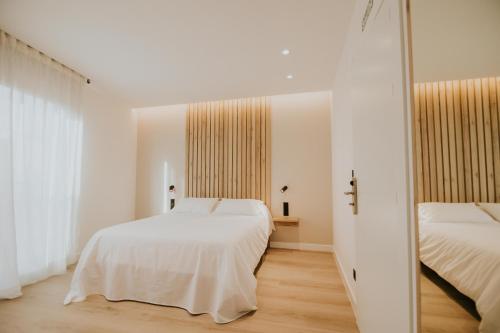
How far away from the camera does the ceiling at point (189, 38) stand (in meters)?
1.78

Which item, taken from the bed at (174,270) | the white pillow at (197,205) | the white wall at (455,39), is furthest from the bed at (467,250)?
the white pillow at (197,205)

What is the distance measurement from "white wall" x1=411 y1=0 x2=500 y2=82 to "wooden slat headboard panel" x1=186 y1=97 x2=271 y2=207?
2916mm

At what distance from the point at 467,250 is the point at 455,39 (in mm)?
722

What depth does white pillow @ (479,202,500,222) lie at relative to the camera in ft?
1.87

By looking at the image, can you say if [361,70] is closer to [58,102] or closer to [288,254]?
[288,254]

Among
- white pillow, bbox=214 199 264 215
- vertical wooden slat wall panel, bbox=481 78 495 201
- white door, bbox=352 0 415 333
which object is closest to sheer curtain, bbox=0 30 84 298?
white pillow, bbox=214 199 264 215

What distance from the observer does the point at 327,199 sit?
3.46 metres

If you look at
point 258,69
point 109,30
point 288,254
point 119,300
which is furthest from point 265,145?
point 119,300

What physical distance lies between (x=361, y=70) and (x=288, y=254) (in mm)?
2690

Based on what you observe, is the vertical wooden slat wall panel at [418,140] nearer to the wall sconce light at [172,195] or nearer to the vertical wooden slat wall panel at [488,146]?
the vertical wooden slat wall panel at [488,146]

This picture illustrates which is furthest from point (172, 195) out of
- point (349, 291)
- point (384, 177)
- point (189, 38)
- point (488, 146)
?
point (488, 146)

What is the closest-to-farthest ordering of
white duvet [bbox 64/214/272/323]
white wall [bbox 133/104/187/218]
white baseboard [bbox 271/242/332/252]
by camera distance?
white duvet [bbox 64/214/272/323]
white baseboard [bbox 271/242/332/252]
white wall [bbox 133/104/187/218]

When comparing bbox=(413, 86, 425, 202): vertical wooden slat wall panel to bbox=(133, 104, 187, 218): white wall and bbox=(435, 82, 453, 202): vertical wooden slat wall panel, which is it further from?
bbox=(133, 104, 187, 218): white wall

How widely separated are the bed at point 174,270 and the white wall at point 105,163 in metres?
1.34
